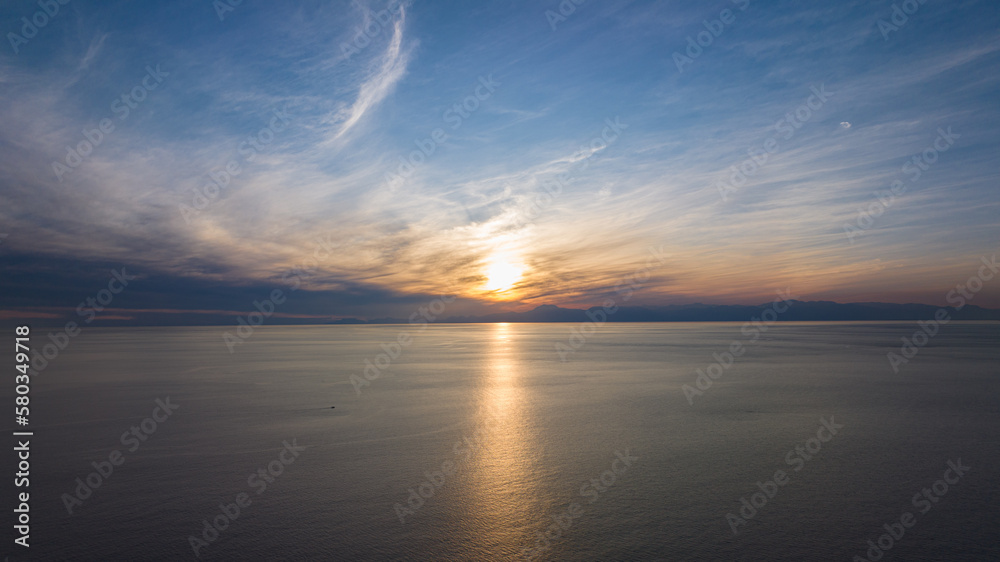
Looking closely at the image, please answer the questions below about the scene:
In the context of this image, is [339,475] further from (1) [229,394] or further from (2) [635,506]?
(1) [229,394]

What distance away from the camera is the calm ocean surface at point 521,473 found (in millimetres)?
4535

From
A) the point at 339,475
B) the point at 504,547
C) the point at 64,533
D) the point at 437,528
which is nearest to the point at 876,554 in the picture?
Result: the point at 504,547

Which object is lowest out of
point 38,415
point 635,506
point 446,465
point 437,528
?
point 635,506

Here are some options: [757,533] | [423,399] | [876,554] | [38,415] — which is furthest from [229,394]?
[876,554]

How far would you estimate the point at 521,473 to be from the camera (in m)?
6.53

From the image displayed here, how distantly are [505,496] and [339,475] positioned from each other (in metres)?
2.32

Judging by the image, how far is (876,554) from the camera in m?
4.36

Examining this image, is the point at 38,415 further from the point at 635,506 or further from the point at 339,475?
the point at 635,506

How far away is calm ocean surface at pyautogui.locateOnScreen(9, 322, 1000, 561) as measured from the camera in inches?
179

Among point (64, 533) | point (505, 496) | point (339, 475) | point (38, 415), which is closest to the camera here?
point (64, 533)

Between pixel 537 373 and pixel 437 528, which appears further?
pixel 537 373

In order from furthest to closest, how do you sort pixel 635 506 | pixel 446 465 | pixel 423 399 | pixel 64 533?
pixel 423 399
pixel 446 465
pixel 635 506
pixel 64 533

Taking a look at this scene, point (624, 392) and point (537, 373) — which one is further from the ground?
point (537, 373)

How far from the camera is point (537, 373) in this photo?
18516 millimetres
